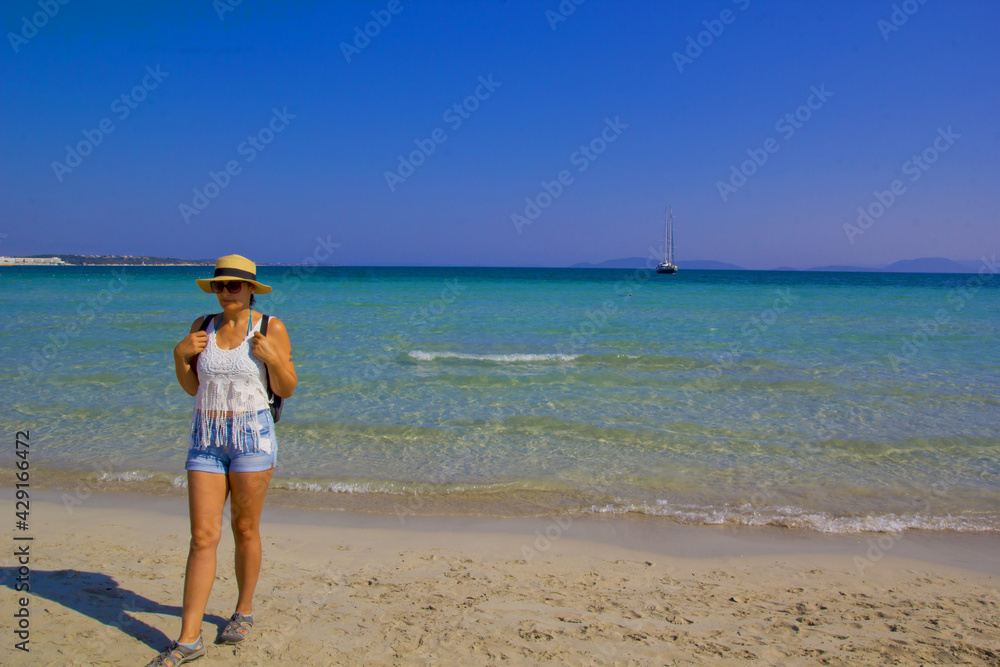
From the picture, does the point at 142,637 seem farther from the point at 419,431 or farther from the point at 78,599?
the point at 419,431

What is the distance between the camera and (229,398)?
2.99 meters

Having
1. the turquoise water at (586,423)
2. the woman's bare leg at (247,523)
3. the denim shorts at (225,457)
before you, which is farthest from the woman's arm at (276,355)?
the turquoise water at (586,423)

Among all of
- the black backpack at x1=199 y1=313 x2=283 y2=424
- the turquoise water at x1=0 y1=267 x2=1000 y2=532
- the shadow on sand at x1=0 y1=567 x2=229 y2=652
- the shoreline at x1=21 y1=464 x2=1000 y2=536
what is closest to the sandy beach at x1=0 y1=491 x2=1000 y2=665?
the shadow on sand at x1=0 y1=567 x2=229 y2=652

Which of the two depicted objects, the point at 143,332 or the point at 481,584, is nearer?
the point at 481,584

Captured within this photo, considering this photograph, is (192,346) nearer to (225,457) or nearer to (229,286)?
(229,286)

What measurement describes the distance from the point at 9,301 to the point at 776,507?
34.9 m

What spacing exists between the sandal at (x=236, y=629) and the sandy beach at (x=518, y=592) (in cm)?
5

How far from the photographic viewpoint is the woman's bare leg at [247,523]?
9.93ft

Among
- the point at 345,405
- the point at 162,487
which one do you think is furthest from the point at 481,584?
the point at 345,405

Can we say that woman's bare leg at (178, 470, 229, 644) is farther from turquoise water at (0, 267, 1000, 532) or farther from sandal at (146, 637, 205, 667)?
turquoise water at (0, 267, 1000, 532)

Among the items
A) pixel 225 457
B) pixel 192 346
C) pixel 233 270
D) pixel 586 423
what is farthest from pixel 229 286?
pixel 586 423

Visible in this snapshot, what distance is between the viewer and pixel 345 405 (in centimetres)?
910

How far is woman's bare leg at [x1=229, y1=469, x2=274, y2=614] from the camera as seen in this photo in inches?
119

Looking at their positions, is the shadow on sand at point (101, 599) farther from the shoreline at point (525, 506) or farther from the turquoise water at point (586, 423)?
the turquoise water at point (586, 423)
